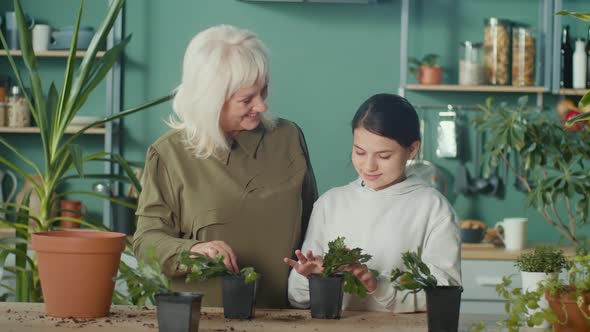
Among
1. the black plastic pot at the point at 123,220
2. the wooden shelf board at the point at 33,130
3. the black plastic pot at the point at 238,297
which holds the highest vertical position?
the wooden shelf board at the point at 33,130

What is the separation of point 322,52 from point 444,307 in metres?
2.83

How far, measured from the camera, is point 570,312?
5.12 feet

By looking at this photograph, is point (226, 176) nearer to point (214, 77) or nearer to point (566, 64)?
point (214, 77)

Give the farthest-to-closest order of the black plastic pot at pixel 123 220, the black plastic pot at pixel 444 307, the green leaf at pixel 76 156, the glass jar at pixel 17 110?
the glass jar at pixel 17 110
the black plastic pot at pixel 123 220
the green leaf at pixel 76 156
the black plastic pot at pixel 444 307

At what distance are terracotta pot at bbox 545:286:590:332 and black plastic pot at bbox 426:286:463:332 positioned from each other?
167 mm

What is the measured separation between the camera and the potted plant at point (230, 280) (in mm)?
1701

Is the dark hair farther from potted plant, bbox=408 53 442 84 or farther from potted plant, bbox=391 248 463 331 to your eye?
potted plant, bbox=408 53 442 84

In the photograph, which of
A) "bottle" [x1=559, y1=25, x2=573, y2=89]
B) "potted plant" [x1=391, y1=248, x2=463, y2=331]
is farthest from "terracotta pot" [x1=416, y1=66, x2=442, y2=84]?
"potted plant" [x1=391, y1=248, x2=463, y2=331]

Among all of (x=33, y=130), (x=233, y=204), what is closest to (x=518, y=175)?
(x=33, y=130)

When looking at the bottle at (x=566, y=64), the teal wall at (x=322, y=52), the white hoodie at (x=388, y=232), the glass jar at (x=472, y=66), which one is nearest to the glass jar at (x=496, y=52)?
the glass jar at (x=472, y=66)

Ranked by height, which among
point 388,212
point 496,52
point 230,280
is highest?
point 496,52

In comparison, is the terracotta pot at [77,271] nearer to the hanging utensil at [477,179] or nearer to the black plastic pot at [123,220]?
the black plastic pot at [123,220]

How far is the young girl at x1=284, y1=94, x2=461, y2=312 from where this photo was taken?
6.56 feet

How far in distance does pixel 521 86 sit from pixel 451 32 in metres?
0.43
